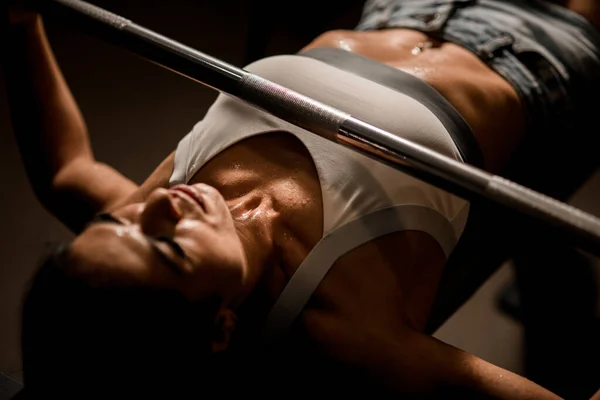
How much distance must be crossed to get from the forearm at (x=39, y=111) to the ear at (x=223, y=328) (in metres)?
0.45

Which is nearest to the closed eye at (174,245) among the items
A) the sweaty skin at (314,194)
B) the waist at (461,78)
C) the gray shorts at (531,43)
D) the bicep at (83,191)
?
the sweaty skin at (314,194)

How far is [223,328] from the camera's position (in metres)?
0.75

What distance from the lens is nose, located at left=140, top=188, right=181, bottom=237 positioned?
706 millimetres

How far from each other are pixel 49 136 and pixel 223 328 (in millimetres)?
507

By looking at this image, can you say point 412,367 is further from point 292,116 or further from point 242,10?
point 242,10

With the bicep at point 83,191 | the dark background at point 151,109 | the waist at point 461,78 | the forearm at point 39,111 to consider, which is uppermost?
the waist at point 461,78

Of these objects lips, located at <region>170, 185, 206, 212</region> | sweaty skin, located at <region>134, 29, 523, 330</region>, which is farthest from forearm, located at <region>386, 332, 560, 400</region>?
lips, located at <region>170, 185, 206, 212</region>

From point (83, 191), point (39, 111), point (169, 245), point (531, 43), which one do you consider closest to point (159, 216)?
point (169, 245)

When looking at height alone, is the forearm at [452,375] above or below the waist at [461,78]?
below

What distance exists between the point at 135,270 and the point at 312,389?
13.0 inches

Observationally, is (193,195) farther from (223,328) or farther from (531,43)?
→ (531,43)

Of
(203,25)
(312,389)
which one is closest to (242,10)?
(203,25)

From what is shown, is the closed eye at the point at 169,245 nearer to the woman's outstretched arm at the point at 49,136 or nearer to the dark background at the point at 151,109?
the woman's outstretched arm at the point at 49,136

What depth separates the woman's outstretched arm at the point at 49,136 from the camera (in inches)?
38.5
